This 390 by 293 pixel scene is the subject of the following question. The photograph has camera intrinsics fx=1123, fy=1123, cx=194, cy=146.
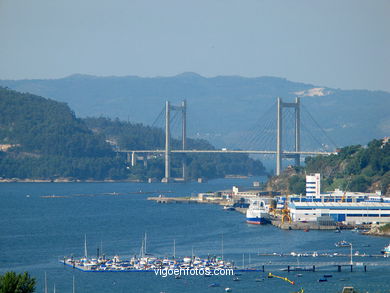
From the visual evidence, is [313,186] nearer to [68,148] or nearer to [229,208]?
[229,208]

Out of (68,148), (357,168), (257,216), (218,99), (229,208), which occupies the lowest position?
(257,216)

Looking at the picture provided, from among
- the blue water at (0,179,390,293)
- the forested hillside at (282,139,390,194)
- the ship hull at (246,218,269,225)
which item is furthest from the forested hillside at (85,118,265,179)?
the ship hull at (246,218,269,225)

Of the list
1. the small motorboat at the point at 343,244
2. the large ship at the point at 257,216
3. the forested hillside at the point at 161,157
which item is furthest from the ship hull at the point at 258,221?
the forested hillside at the point at 161,157

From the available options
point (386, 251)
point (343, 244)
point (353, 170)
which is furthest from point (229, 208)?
point (386, 251)

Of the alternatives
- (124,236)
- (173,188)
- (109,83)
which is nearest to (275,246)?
(124,236)

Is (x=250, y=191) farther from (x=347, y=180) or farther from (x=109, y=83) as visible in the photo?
(x=109, y=83)

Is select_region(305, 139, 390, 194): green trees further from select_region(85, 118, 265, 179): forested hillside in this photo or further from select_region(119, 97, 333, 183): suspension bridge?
select_region(85, 118, 265, 179): forested hillside

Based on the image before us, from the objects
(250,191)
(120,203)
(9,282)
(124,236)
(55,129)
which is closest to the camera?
(9,282)
